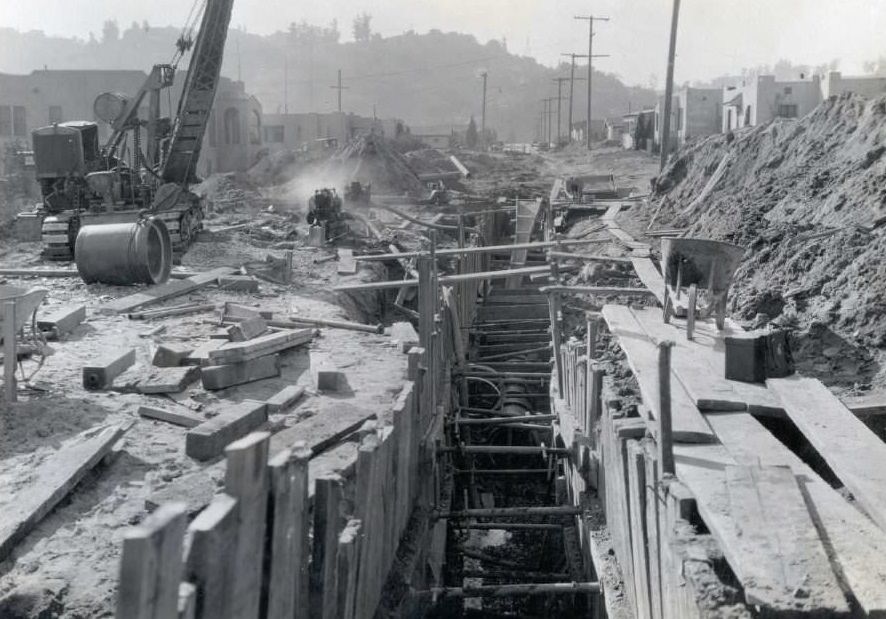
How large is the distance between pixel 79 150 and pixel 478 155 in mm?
33056

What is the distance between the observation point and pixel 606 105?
129 m

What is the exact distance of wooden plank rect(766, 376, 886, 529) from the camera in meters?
4.70

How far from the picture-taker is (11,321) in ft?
23.5

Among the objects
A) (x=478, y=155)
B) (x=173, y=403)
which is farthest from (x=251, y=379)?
(x=478, y=155)

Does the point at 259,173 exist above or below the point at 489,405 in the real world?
above

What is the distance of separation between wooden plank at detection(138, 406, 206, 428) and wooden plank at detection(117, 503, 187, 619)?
4.42 m

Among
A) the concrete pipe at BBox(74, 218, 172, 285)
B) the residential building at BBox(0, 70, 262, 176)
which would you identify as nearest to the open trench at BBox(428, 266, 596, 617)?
the concrete pipe at BBox(74, 218, 172, 285)

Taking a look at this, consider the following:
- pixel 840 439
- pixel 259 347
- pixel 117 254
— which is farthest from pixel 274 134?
pixel 840 439

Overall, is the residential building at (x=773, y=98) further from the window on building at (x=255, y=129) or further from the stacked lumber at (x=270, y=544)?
the stacked lumber at (x=270, y=544)

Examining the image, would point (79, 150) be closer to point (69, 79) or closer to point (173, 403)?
point (173, 403)

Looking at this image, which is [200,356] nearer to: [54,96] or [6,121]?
[54,96]

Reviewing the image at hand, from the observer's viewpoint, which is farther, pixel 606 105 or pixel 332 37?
pixel 332 37

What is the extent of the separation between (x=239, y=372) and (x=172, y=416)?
1331 millimetres

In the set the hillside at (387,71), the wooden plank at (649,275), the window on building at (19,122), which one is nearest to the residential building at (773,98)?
the wooden plank at (649,275)
